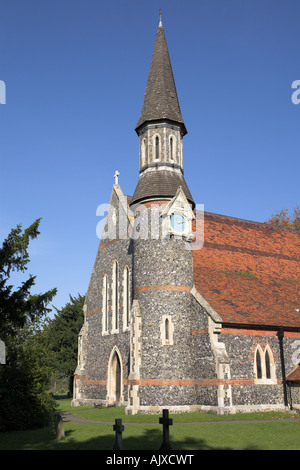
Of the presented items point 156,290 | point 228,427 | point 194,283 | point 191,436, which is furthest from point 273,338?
point 191,436

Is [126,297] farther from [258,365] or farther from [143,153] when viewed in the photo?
[143,153]

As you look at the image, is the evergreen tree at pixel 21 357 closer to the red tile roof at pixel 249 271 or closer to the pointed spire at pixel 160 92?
the red tile roof at pixel 249 271

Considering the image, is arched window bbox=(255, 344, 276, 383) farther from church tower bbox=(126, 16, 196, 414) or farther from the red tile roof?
church tower bbox=(126, 16, 196, 414)

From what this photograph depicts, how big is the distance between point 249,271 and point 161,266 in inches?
268

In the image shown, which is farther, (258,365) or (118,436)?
(258,365)

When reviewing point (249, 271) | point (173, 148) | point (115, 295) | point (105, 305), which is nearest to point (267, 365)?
point (249, 271)

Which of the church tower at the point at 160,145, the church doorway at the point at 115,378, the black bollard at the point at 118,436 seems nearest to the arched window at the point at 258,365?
the church doorway at the point at 115,378

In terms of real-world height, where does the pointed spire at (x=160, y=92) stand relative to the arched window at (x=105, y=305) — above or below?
above

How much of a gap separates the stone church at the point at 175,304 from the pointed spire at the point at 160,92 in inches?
3.0

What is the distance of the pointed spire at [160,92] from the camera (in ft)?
78.9

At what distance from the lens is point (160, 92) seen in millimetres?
24797

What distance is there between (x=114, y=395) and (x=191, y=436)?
40.3 feet

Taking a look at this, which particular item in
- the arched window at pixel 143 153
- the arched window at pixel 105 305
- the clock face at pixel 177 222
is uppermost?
the arched window at pixel 143 153
